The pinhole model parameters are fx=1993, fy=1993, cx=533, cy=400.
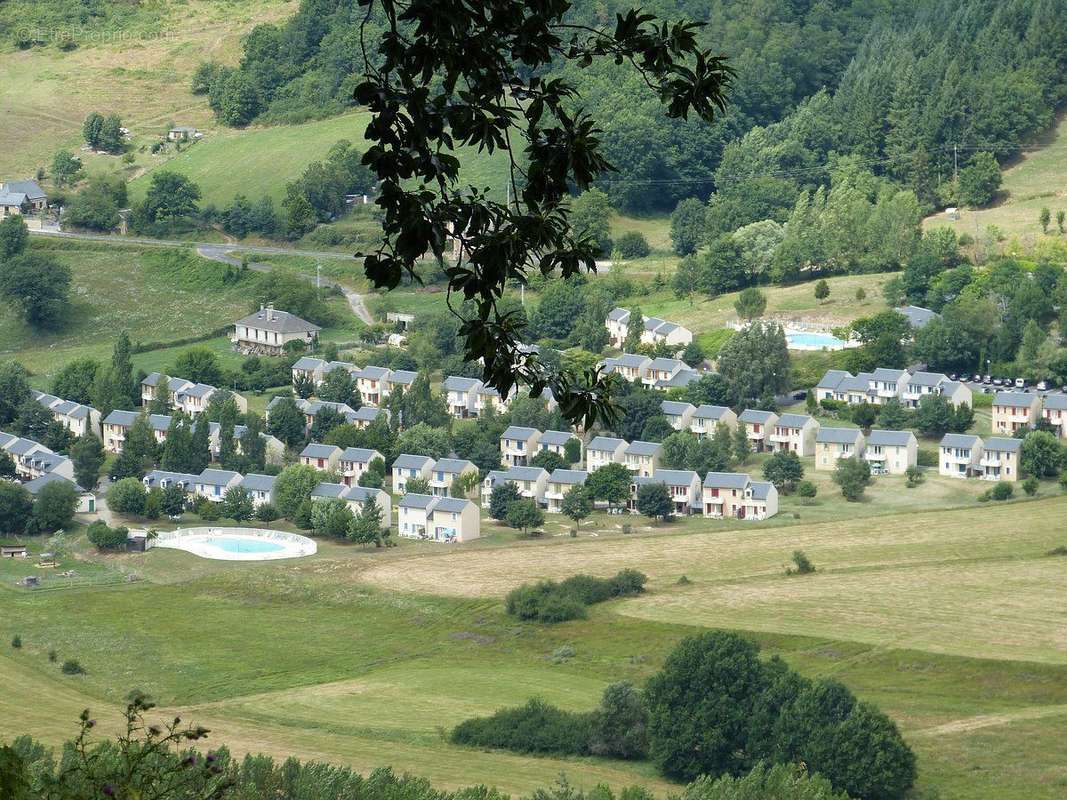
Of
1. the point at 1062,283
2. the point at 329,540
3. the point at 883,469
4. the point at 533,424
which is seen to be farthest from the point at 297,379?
the point at 1062,283

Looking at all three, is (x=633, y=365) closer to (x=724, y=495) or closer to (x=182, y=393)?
(x=724, y=495)

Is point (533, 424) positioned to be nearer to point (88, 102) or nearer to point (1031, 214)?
point (1031, 214)

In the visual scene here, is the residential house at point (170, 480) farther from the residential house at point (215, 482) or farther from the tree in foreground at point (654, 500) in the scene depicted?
the tree in foreground at point (654, 500)

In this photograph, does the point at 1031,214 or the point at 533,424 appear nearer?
the point at 533,424

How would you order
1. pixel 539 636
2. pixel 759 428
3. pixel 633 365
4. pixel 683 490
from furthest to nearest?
1. pixel 633 365
2. pixel 759 428
3. pixel 683 490
4. pixel 539 636

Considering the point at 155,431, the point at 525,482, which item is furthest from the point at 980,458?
the point at 155,431
